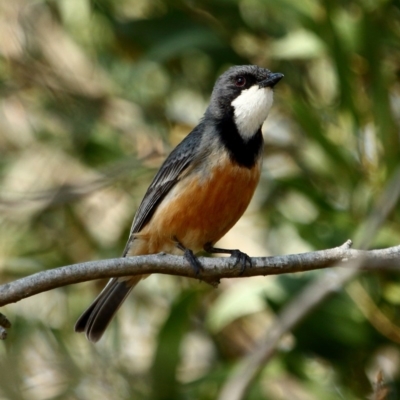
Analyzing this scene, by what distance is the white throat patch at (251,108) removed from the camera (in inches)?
241

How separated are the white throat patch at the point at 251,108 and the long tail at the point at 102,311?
4.21 ft

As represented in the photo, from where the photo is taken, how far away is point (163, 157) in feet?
24.4

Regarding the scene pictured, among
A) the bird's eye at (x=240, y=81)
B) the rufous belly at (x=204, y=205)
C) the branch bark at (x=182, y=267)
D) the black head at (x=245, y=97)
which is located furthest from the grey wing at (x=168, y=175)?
the branch bark at (x=182, y=267)

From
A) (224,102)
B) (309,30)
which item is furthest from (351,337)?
(309,30)

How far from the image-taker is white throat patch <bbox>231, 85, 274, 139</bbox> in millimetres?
6133

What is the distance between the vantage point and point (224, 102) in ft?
21.1

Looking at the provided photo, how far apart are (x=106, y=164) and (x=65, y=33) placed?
158cm

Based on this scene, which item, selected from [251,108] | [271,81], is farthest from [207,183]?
[271,81]

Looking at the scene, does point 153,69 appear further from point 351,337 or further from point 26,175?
point 351,337

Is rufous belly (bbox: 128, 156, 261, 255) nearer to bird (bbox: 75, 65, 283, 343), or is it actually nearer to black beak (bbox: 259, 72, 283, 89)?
bird (bbox: 75, 65, 283, 343)

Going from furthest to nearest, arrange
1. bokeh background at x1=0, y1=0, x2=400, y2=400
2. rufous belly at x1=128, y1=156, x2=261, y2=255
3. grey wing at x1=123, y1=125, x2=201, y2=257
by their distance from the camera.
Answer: bokeh background at x1=0, y1=0, x2=400, y2=400 < grey wing at x1=123, y1=125, x2=201, y2=257 < rufous belly at x1=128, y1=156, x2=261, y2=255

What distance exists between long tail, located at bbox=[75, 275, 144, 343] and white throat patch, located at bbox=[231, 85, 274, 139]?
128cm

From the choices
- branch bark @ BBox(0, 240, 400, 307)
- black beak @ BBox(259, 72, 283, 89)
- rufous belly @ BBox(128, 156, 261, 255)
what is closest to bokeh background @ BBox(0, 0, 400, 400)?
black beak @ BBox(259, 72, 283, 89)

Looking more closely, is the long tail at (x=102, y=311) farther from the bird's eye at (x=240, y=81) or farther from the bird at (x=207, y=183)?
the bird's eye at (x=240, y=81)
